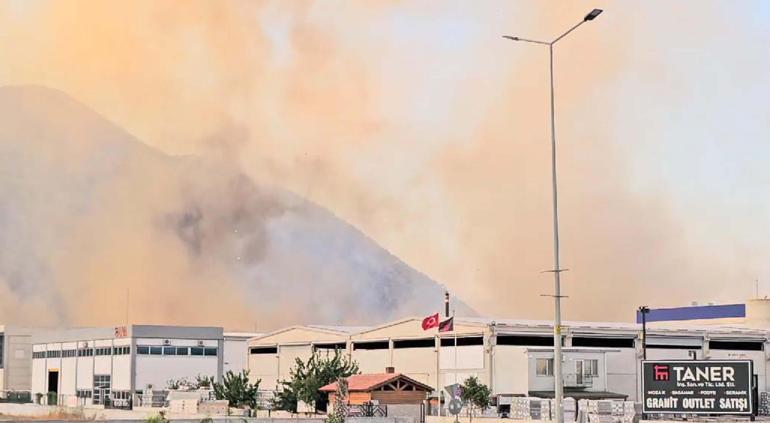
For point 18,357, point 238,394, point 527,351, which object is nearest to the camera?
point 238,394

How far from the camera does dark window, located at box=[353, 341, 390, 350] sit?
110312 millimetres

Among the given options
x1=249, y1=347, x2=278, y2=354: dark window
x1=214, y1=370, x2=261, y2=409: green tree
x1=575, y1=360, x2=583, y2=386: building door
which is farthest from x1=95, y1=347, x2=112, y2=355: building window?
x1=575, y1=360, x2=583, y2=386: building door

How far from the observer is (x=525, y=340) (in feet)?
320

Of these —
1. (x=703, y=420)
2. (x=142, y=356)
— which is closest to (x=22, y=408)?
(x=142, y=356)

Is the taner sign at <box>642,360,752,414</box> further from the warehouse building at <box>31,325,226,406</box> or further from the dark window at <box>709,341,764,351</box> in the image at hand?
the warehouse building at <box>31,325,226,406</box>

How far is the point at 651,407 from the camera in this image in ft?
188

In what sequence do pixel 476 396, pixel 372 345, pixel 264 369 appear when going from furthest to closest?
pixel 264 369 → pixel 372 345 → pixel 476 396

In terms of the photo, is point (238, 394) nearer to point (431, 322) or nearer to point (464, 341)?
point (431, 322)

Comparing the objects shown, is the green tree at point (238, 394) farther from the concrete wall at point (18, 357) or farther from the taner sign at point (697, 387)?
the concrete wall at point (18, 357)

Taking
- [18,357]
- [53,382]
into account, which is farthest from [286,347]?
[18,357]

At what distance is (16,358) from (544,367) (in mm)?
78482

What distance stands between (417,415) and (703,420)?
20.2 meters

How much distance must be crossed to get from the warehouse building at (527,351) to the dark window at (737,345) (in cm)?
9

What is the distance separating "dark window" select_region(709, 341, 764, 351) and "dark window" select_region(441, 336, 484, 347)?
2582 centimetres
